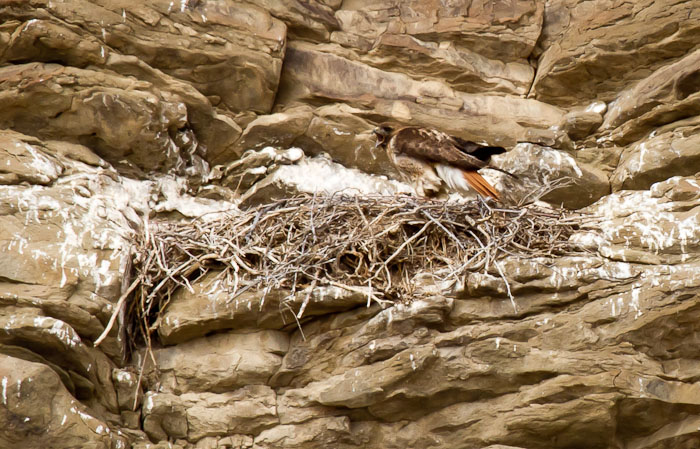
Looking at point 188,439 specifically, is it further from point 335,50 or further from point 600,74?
point 600,74

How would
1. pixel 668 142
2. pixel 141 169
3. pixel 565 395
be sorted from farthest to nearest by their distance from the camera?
pixel 141 169 → pixel 668 142 → pixel 565 395

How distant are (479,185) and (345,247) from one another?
1290 mm

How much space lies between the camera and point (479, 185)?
6957 mm

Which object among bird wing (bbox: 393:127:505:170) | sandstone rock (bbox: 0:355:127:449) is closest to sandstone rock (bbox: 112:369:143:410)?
sandstone rock (bbox: 0:355:127:449)

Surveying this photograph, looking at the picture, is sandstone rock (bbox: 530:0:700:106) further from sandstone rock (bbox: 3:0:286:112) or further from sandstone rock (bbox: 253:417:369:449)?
sandstone rock (bbox: 253:417:369:449)

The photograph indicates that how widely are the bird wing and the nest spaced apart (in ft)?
1.63

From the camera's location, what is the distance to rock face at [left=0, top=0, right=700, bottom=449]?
18.2 ft

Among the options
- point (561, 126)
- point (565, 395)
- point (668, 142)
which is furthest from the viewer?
point (561, 126)

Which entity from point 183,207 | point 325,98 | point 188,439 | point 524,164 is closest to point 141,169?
point 183,207

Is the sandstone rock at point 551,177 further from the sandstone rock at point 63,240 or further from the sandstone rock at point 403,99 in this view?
the sandstone rock at point 63,240

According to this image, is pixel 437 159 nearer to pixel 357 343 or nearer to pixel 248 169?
pixel 248 169

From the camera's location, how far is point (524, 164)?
7.88 m

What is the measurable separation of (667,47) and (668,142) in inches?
45.4

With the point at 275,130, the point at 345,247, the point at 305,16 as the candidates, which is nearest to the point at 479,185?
the point at 345,247
